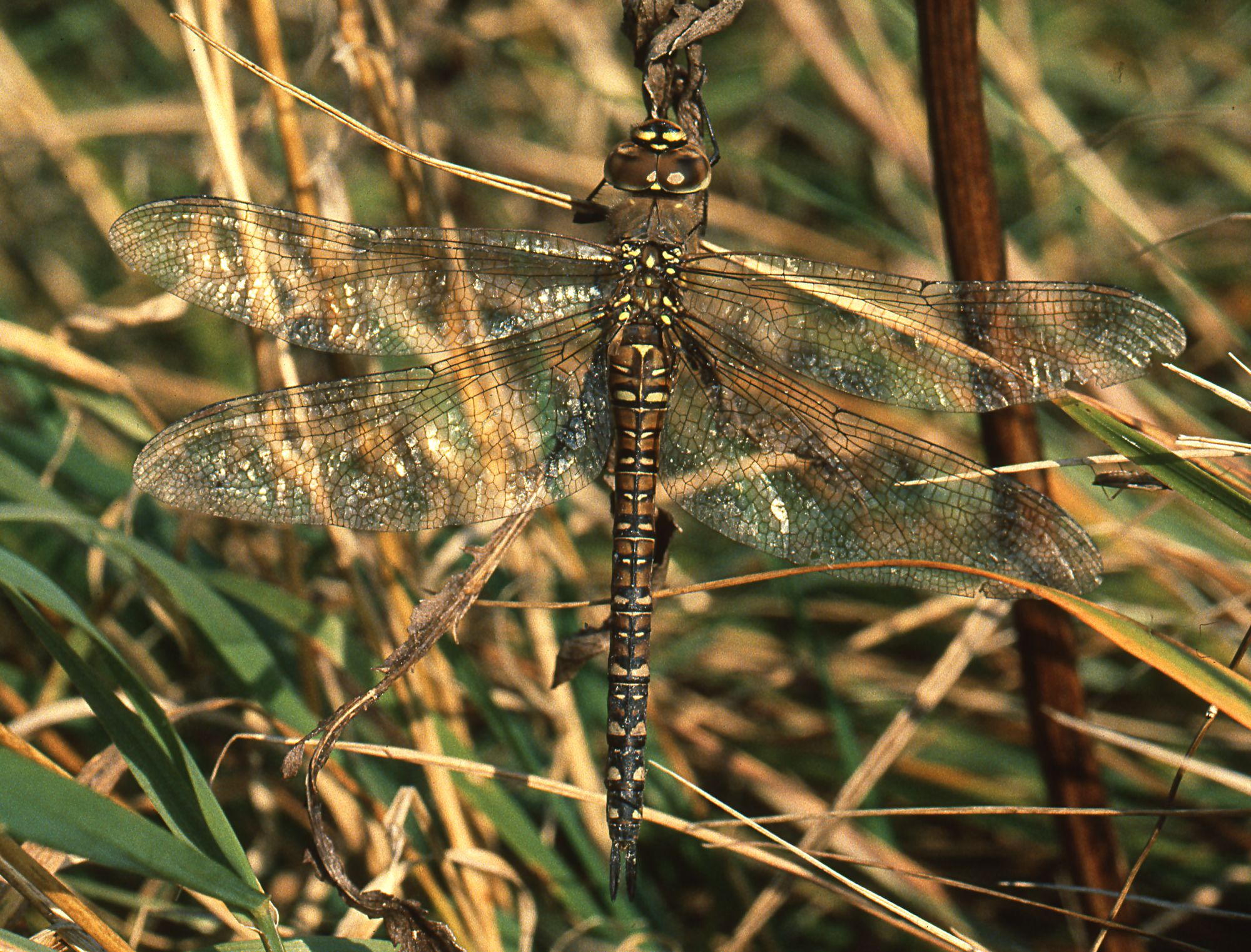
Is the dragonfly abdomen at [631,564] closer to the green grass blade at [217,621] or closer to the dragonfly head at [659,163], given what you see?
the dragonfly head at [659,163]

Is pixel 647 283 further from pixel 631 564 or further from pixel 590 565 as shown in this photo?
pixel 590 565

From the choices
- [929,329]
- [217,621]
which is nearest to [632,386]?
[929,329]

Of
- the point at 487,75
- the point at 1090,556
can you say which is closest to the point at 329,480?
the point at 1090,556

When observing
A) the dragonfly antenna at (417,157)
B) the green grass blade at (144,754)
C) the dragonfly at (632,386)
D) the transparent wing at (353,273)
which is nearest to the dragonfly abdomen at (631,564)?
the dragonfly at (632,386)

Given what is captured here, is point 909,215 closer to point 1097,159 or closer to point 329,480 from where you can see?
point 1097,159

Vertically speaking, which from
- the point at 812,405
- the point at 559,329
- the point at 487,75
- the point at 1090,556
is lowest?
the point at 1090,556
